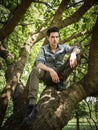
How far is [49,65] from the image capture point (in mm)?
5473

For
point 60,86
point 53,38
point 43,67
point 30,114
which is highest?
point 53,38

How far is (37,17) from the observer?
12938 mm

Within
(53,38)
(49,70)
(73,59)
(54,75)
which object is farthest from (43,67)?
(53,38)

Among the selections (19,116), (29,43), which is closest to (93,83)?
(19,116)

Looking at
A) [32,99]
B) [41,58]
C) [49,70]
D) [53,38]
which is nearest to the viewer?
[32,99]

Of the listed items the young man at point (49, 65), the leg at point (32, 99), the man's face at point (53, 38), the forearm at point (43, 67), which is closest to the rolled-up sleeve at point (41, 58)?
the young man at point (49, 65)

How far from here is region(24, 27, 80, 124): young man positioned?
475cm

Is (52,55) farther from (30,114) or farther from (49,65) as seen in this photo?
(30,114)

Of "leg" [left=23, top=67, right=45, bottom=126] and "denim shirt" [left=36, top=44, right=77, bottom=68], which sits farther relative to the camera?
"denim shirt" [left=36, top=44, right=77, bottom=68]

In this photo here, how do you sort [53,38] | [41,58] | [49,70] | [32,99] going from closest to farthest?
1. [32,99]
2. [49,70]
3. [41,58]
4. [53,38]

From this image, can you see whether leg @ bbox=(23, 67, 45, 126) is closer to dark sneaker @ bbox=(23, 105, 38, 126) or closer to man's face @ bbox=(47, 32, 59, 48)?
dark sneaker @ bbox=(23, 105, 38, 126)

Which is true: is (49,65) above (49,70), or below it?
above

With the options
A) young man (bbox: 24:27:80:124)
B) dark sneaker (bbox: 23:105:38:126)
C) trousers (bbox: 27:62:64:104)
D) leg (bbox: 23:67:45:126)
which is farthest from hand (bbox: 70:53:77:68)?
dark sneaker (bbox: 23:105:38:126)

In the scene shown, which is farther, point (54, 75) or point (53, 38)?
point (53, 38)
